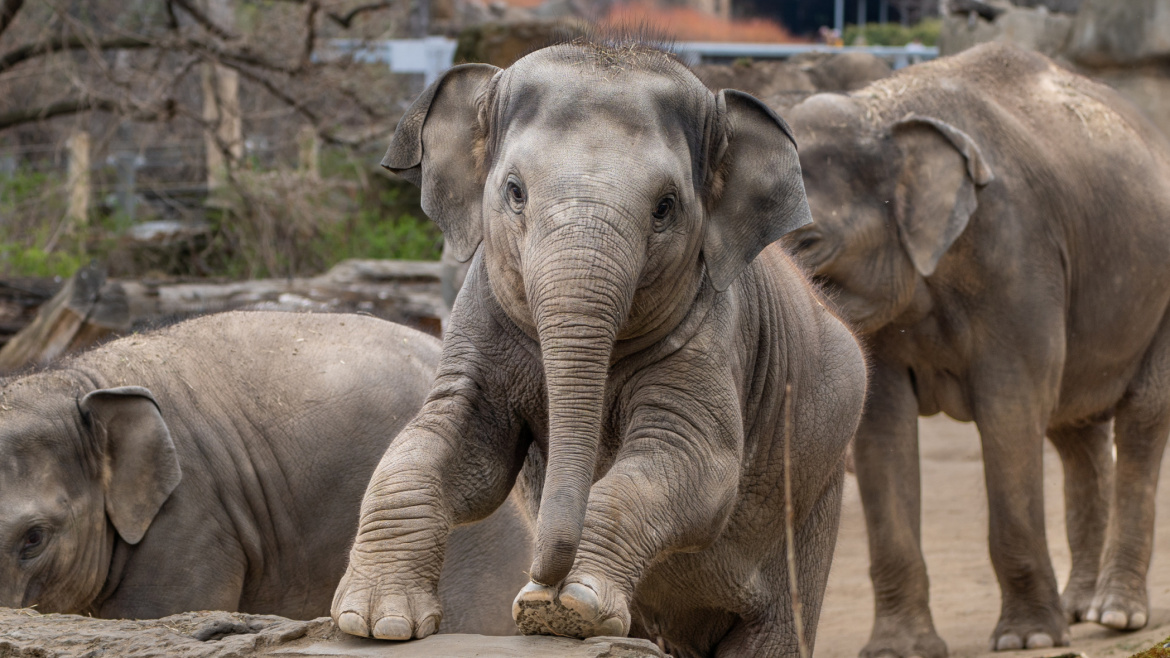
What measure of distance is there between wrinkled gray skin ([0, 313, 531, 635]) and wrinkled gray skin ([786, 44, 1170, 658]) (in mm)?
1854

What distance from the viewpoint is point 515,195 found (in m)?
3.09

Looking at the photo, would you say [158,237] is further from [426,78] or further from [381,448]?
[381,448]

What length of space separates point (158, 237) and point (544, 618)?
441 inches

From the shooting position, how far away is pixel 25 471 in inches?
165

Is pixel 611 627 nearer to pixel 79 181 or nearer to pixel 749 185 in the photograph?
pixel 749 185

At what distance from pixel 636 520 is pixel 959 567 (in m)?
5.61

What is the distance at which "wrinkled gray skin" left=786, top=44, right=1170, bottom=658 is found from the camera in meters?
6.01

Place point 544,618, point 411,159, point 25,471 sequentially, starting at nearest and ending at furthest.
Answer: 1. point 544,618
2. point 411,159
3. point 25,471

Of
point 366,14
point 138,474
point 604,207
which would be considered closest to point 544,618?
point 604,207

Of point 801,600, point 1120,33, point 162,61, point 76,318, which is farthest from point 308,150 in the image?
point 801,600

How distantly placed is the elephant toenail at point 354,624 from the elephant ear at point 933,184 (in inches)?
139

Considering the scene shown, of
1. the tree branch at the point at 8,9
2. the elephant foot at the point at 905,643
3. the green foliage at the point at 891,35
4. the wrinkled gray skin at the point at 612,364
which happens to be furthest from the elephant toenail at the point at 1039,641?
the green foliage at the point at 891,35

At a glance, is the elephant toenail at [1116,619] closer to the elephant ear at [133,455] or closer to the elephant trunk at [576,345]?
the elephant ear at [133,455]

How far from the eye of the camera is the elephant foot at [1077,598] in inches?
281
